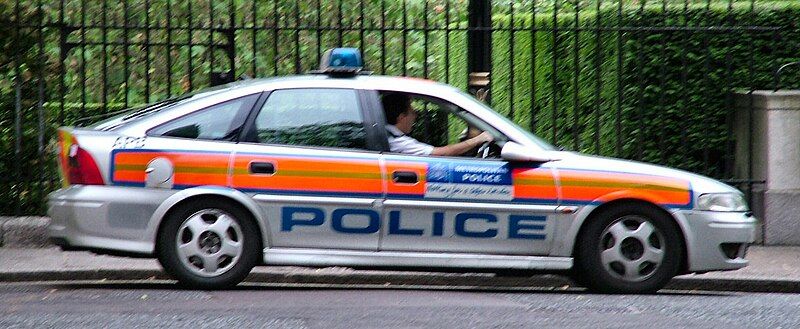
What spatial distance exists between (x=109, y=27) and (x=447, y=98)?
295cm

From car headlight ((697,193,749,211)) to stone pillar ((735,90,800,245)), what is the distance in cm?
271

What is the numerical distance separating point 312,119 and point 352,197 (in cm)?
53

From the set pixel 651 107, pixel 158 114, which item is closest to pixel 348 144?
pixel 158 114

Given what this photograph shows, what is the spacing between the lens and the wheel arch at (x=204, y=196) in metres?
9.01

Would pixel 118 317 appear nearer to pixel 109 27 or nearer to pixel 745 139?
pixel 109 27

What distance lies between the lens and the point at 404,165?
9203mm

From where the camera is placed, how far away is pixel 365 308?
8461 mm

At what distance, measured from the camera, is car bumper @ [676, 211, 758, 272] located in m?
9.39

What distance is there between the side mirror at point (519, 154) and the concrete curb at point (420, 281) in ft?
3.61

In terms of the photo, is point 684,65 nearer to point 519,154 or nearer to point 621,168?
point 621,168

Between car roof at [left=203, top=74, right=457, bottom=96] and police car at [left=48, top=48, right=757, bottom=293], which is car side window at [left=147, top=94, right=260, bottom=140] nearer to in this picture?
police car at [left=48, top=48, right=757, bottom=293]

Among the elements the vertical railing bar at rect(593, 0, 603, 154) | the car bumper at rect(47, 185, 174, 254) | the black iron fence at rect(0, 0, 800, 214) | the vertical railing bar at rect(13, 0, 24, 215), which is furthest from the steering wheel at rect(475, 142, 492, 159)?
the vertical railing bar at rect(13, 0, 24, 215)

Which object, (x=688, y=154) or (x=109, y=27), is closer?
(x=109, y=27)

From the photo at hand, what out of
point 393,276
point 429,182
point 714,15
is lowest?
point 393,276
